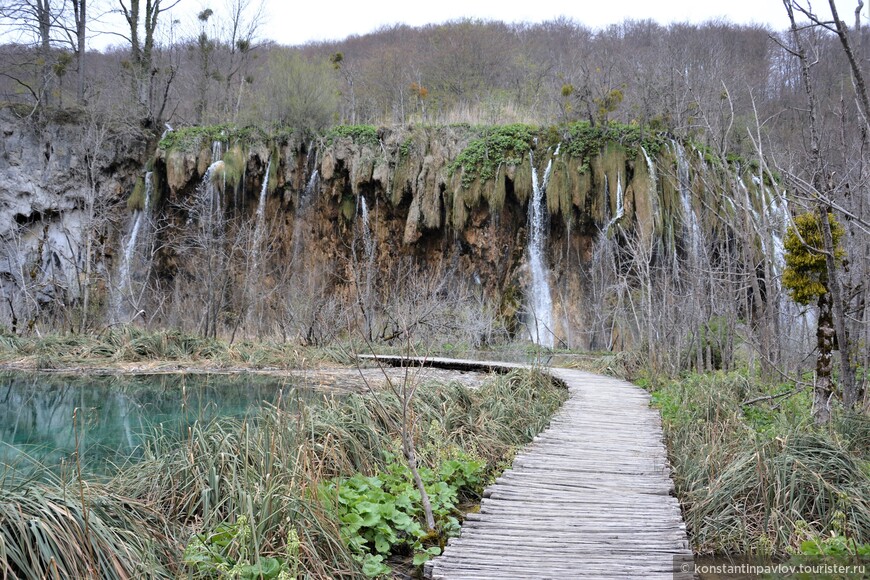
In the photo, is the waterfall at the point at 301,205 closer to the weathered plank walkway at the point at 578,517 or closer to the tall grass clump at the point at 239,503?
the tall grass clump at the point at 239,503

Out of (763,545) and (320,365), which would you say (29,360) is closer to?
(320,365)

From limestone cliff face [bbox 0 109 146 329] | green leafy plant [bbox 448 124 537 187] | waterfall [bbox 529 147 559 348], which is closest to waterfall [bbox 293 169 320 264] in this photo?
green leafy plant [bbox 448 124 537 187]

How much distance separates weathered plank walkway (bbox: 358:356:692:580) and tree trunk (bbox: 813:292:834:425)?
140 centimetres

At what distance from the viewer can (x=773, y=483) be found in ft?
15.9

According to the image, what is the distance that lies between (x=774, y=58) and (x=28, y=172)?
2731cm

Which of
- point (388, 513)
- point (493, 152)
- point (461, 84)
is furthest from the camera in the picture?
point (461, 84)

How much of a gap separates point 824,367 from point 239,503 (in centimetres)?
502

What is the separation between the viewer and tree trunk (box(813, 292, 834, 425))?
597 cm

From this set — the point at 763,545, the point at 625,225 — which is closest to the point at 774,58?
the point at 625,225

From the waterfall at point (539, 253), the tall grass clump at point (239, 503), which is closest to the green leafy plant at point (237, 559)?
the tall grass clump at point (239, 503)

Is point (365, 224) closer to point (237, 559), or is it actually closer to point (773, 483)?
point (773, 483)

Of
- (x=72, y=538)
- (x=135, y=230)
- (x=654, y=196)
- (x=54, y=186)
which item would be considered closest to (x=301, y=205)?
(x=135, y=230)

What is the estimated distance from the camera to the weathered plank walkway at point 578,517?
364 cm

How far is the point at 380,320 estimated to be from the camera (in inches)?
809
